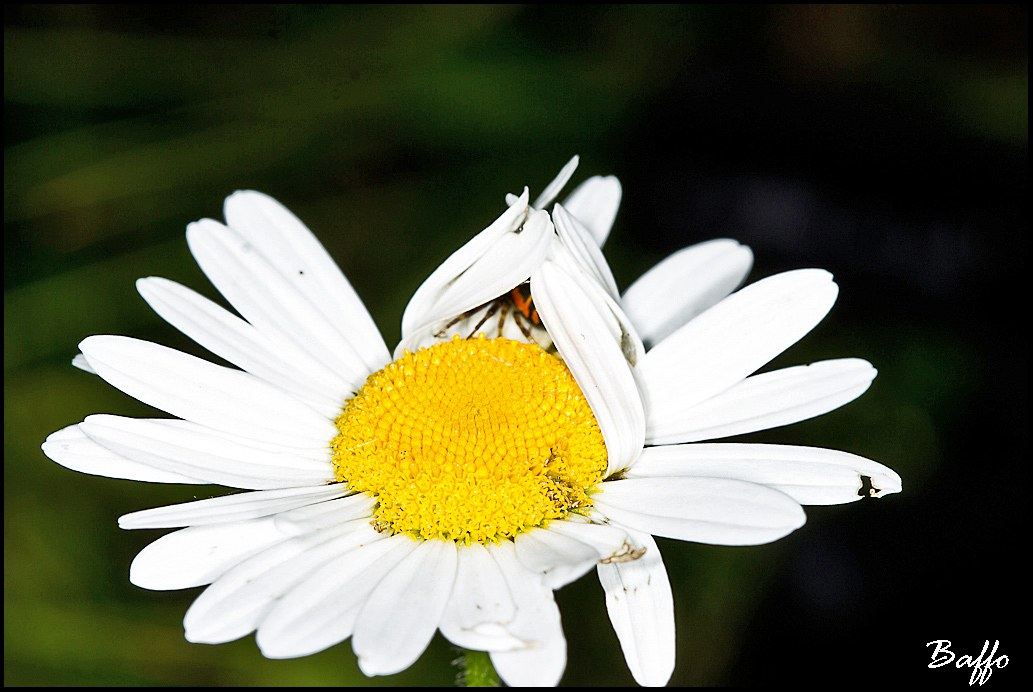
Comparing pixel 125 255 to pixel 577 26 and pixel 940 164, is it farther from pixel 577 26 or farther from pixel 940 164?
pixel 940 164

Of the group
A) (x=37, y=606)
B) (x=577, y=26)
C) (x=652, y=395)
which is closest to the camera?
(x=652, y=395)

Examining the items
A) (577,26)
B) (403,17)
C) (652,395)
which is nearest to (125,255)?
(403,17)

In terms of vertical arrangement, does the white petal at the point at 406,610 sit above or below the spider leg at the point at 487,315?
below

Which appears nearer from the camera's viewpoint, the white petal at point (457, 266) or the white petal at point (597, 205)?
the white petal at point (457, 266)

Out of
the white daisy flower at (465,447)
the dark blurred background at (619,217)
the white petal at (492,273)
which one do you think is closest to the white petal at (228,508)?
the white daisy flower at (465,447)

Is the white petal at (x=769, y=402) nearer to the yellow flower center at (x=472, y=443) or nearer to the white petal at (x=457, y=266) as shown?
the yellow flower center at (x=472, y=443)

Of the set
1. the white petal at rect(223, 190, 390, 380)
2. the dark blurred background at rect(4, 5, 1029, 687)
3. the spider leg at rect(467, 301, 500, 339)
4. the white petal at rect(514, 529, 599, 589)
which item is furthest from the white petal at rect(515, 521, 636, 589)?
the dark blurred background at rect(4, 5, 1029, 687)
